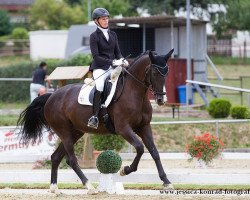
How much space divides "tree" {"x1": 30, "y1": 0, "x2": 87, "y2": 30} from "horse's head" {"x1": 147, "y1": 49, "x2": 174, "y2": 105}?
4014 cm

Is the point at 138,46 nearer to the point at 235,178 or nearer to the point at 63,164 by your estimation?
the point at 63,164

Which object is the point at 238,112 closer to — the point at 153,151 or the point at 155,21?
the point at 155,21

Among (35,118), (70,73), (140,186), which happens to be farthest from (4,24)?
(140,186)

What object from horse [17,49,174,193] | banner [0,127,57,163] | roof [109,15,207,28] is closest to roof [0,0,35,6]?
roof [109,15,207,28]

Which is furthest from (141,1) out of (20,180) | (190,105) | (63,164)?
(20,180)

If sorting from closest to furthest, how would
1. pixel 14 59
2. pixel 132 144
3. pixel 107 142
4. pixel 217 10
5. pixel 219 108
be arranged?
pixel 132 144 < pixel 107 142 < pixel 219 108 < pixel 14 59 < pixel 217 10

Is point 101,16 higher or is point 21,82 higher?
point 101,16

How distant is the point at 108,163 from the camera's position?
13312 millimetres

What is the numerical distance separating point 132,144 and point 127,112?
52 centimetres

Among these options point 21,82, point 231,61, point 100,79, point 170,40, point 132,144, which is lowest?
point 231,61

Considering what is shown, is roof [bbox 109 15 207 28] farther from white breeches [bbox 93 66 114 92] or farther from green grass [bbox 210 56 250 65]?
white breeches [bbox 93 66 114 92]

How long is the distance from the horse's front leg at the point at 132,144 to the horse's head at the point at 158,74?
621 millimetres

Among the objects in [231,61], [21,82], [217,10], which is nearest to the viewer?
[21,82]

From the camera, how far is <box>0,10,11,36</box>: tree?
5340 cm
